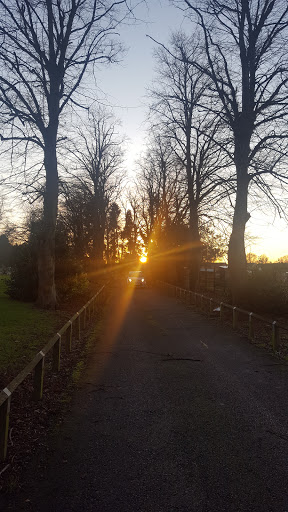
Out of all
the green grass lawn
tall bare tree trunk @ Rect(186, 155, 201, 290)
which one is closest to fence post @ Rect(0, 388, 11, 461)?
the green grass lawn

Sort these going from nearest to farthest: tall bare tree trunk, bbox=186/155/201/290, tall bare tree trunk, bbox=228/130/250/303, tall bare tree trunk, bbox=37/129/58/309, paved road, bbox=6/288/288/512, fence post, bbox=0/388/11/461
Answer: paved road, bbox=6/288/288/512, fence post, bbox=0/388/11/461, tall bare tree trunk, bbox=228/130/250/303, tall bare tree trunk, bbox=37/129/58/309, tall bare tree trunk, bbox=186/155/201/290

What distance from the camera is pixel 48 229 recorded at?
62.2 ft

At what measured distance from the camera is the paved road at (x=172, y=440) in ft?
12.6

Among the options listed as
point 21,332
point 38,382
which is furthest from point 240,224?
point 38,382

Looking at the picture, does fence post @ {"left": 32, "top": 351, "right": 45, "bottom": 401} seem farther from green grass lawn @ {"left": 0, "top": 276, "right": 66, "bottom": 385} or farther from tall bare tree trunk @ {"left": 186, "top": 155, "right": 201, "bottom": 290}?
tall bare tree trunk @ {"left": 186, "top": 155, "right": 201, "bottom": 290}

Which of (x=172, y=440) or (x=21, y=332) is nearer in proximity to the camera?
(x=172, y=440)

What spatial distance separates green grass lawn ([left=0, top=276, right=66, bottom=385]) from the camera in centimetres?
902

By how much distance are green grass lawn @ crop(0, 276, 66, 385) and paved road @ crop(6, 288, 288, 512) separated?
1.56 meters

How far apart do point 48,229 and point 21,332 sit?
7.23 meters

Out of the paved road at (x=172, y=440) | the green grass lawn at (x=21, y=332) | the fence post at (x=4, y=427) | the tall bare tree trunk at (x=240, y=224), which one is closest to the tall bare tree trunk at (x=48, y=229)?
the green grass lawn at (x=21, y=332)

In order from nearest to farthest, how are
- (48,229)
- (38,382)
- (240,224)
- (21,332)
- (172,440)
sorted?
1. (172,440)
2. (38,382)
3. (21,332)
4. (240,224)
5. (48,229)

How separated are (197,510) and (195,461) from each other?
953mm

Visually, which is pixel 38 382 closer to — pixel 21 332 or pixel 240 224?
pixel 21 332

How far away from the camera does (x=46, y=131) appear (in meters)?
18.6
